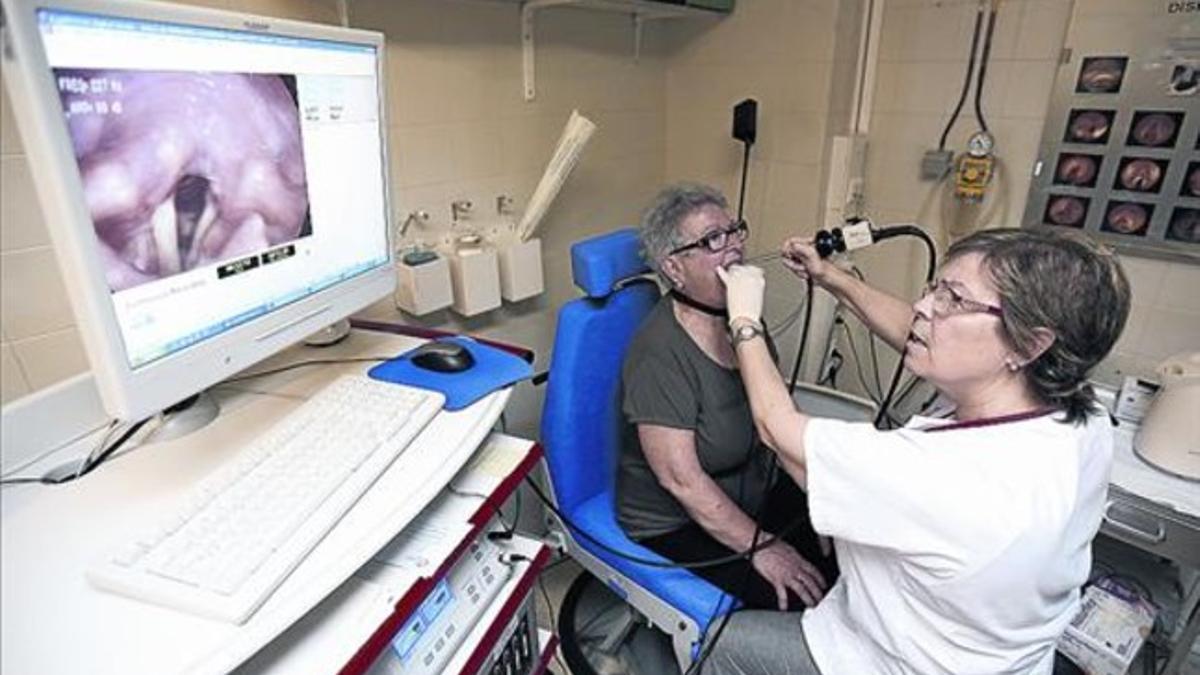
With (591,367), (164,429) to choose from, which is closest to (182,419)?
(164,429)

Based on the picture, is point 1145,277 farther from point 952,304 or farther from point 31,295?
point 31,295

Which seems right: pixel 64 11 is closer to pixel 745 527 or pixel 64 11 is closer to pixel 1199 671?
pixel 745 527

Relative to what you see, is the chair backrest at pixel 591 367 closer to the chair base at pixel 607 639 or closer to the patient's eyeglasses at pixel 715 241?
the patient's eyeglasses at pixel 715 241

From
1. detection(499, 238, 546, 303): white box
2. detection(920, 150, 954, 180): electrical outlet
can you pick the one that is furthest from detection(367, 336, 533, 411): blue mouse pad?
detection(920, 150, 954, 180): electrical outlet

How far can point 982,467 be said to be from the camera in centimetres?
84

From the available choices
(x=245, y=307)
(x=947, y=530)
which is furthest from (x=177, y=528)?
(x=947, y=530)

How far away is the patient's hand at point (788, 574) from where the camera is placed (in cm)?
125

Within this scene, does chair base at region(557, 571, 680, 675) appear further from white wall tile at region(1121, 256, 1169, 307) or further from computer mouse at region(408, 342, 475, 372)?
white wall tile at region(1121, 256, 1169, 307)

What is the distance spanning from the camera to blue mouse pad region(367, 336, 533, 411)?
1.04m

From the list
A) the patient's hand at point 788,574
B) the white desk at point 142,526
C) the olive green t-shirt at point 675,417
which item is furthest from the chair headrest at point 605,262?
the patient's hand at point 788,574

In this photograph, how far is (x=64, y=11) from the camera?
59 centimetres

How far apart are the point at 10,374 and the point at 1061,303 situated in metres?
1.48

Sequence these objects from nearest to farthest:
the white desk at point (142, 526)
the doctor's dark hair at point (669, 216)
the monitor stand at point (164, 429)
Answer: the white desk at point (142, 526), the monitor stand at point (164, 429), the doctor's dark hair at point (669, 216)

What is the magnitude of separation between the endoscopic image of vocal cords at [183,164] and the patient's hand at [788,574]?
105cm
